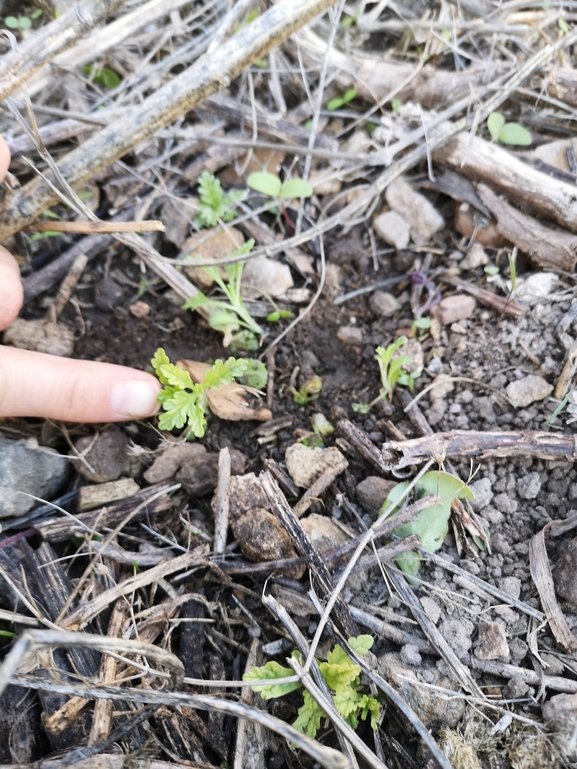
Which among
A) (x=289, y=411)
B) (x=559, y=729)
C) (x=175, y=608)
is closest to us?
(x=559, y=729)

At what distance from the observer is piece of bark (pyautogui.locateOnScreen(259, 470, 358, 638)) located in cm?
163

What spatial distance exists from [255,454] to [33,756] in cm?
110

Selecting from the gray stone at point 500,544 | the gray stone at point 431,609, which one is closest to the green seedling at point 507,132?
the gray stone at point 500,544

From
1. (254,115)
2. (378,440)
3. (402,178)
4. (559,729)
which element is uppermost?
(254,115)

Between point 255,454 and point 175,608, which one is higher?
point 255,454

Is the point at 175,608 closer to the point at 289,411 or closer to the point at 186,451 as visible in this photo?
the point at 186,451

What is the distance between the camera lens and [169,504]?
1898 millimetres

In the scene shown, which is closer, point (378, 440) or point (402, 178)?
point (378, 440)

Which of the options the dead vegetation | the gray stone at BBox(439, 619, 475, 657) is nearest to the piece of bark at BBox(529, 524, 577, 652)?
the dead vegetation

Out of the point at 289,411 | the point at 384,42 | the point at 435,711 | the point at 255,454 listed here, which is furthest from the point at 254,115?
the point at 435,711

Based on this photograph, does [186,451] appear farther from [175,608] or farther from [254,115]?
[254,115]

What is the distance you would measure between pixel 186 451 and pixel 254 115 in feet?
4.87

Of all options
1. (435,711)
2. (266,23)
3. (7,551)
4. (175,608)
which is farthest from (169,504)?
(266,23)

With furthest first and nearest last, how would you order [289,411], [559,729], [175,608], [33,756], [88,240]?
1. [88,240]
2. [289,411]
3. [175,608]
4. [33,756]
5. [559,729]
